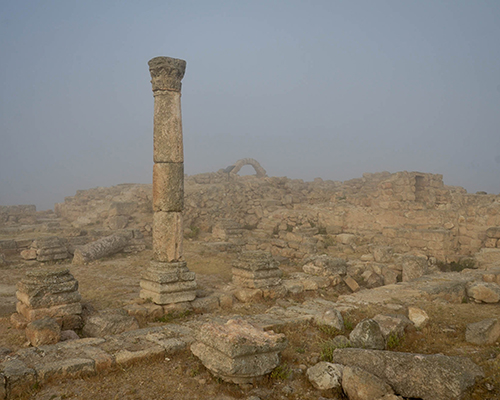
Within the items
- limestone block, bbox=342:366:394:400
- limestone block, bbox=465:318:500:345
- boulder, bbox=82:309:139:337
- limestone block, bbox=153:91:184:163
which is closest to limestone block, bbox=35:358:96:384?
boulder, bbox=82:309:139:337

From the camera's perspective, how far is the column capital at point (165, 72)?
845 centimetres

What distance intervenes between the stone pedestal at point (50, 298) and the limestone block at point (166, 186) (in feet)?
7.55

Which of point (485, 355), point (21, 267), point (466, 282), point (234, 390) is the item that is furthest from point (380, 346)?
point (21, 267)

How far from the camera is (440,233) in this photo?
511 inches

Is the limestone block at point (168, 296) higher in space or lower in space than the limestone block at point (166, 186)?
lower

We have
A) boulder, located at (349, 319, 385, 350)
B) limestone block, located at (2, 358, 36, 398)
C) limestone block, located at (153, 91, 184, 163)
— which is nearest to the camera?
limestone block, located at (2, 358, 36, 398)

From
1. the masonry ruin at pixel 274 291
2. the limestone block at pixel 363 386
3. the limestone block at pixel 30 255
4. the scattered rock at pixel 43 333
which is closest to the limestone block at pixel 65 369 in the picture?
the masonry ruin at pixel 274 291

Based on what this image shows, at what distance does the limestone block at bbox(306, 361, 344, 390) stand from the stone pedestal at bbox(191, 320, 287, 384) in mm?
444

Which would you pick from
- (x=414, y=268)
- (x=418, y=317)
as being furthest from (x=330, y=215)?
(x=418, y=317)

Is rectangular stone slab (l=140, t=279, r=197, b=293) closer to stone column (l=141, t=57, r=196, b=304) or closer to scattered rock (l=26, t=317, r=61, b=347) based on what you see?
stone column (l=141, t=57, r=196, b=304)

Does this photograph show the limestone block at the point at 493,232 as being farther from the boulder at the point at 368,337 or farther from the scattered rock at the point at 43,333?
the scattered rock at the point at 43,333

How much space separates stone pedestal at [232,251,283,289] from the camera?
363 inches

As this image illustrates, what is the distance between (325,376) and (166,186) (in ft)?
17.4

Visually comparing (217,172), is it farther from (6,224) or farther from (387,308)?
(387,308)
